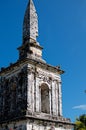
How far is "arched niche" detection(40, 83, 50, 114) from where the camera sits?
2141 centimetres

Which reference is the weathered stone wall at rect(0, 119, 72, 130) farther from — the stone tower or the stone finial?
the stone finial

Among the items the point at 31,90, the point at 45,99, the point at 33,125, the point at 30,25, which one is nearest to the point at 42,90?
the point at 45,99

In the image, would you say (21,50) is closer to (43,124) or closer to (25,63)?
(25,63)

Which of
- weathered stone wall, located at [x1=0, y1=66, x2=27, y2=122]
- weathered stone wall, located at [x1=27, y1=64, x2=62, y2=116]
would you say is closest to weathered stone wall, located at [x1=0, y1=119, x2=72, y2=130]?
weathered stone wall, located at [x1=0, y1=66, x2=27, y2=122]

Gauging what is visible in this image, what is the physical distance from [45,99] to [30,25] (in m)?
5.49

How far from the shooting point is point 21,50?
2256 centimetres

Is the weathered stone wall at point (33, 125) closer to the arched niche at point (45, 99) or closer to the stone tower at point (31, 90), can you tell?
the stone tower at point (31, 90)

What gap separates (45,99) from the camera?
2184 centimetres

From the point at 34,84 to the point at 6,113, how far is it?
2.90 m

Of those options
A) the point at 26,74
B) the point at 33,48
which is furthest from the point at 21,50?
the point at 26,74

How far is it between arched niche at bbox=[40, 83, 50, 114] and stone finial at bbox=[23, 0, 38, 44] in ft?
12.0

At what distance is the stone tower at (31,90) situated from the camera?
19453mm

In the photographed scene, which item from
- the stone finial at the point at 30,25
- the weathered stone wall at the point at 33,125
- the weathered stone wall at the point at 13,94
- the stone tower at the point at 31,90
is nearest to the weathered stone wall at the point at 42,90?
the stone tower at the point at 31,90

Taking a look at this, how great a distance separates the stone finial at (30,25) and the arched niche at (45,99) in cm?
365
